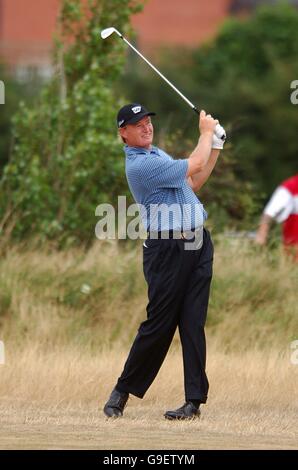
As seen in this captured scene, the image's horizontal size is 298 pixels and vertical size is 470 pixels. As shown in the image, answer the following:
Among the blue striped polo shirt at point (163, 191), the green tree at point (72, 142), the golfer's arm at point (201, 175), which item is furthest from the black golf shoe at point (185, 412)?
the green tree at point (72, 142)

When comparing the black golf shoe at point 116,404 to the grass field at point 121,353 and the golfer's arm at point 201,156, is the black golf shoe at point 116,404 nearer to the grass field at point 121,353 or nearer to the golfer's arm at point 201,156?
the grass field at point 121,353

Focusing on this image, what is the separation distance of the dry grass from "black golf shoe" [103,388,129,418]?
2.6 inches

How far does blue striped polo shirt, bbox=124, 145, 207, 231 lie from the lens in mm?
8656

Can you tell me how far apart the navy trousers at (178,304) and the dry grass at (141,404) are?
1.25ft

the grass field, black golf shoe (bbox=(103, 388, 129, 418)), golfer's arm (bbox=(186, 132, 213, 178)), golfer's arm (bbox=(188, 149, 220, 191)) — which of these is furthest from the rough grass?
golfer's arm (bbox=(186, 132, 213, 178))

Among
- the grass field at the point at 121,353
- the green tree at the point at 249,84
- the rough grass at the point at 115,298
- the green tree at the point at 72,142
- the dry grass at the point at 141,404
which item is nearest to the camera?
the dry grass at the point at 141,404

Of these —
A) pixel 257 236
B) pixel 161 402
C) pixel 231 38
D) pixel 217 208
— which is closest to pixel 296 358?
pixel 161 402

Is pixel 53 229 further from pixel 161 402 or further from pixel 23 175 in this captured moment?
pixel 161 402

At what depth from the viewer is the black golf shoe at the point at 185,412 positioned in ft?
29.3

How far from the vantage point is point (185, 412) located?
8961mm

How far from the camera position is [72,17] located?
15695 millimetres

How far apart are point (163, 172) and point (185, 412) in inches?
63.5

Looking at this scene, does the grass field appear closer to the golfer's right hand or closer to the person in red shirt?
the person in red shirt

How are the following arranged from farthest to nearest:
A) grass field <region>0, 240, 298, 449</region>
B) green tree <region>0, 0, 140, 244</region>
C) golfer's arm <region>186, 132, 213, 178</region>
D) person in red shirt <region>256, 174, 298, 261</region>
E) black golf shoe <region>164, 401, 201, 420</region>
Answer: green tree <region>0, 0, 140, 244</region>, person in red shirt <region>256, 174, 298, 261</region>, black golf shoe <region>164, 401, 201, 420</region>, golfer's arm <region>186, 132, 213, 178</region>, grass field <region>0, 240, 298, 449</region>
